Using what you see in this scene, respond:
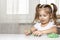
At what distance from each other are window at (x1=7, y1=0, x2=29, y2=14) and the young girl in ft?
0.38

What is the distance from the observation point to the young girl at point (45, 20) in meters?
1.03

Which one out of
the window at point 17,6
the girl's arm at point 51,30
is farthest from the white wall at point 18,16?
the girl's arm at point 51,30

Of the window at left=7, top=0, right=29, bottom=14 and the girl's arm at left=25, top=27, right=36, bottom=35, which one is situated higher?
the window at left=7, top=0, right=29, bottom=14

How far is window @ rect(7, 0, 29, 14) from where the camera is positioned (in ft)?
3.78

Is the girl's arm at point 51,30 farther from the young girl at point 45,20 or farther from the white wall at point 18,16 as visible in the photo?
the white wall at point 18,16

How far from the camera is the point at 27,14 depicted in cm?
114

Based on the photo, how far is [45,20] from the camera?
106cm

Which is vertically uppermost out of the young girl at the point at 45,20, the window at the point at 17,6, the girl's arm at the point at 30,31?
the window at the point at 17,6

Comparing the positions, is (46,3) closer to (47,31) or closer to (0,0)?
(47,31)

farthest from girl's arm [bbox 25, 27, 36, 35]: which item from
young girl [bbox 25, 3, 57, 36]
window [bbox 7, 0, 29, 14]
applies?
window [bbox 7, 0, 29, 14]

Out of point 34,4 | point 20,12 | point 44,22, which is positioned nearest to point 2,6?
point 20,12

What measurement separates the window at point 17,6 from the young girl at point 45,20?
0.38 feet

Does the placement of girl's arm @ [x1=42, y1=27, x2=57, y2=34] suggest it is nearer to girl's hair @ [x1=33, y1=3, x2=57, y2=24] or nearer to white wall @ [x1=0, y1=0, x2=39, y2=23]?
girl's hair @ [x1=33, y1=3, x2=57, y2=24]

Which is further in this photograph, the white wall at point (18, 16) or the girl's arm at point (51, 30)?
the white wall at point (18, 16)
